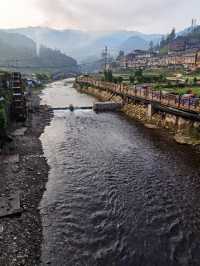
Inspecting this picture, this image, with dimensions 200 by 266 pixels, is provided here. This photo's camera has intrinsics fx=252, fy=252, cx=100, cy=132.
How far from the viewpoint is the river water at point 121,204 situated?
14.0m

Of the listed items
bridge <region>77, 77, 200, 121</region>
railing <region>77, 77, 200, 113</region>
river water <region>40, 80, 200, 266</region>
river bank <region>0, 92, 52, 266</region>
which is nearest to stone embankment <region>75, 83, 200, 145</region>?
bridge <region>77, 77, 200, 121</region>

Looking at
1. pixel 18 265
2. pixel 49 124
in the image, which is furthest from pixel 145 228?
pixel 49 124

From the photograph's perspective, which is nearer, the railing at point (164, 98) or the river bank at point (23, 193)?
the river bank at point (23, 193)

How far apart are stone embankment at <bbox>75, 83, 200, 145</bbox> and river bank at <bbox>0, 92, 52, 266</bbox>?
60.8ft

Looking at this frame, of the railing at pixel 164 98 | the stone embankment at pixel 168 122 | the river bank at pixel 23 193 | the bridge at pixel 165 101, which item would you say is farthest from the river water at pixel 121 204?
the railing at pixel 164 98

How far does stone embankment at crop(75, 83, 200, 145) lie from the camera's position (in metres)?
32.6

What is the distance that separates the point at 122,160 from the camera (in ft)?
89.7

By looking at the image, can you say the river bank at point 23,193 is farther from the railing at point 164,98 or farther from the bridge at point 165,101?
the railing at point 164,98

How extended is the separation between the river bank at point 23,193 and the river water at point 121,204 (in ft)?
2.15

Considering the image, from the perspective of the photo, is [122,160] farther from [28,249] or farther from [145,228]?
[28,249]

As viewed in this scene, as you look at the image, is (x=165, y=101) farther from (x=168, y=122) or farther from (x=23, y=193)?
(x=23, y=193)

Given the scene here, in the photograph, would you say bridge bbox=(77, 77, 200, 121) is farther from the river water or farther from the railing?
the river water

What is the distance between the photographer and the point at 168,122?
39.2 metres

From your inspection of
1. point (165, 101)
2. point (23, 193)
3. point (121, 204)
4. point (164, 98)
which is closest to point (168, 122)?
point (165, 101)
